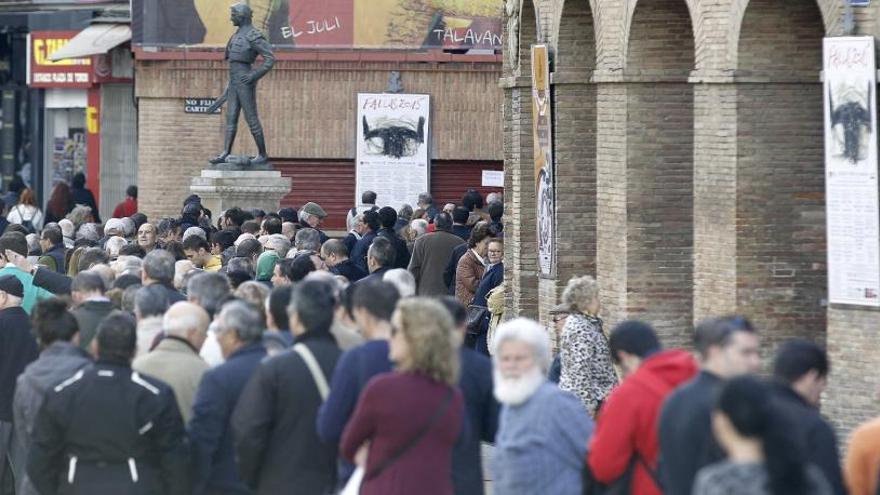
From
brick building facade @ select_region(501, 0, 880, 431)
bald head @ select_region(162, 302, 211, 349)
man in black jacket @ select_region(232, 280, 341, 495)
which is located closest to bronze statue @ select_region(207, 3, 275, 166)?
brick building facade @ select_region(501, 0, 880, 431)

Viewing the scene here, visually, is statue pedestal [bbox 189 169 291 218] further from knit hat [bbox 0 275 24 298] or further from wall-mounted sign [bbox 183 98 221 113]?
knit hat [bbox 0 275 24 298]

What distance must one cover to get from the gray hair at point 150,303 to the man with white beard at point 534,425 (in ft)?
9.76

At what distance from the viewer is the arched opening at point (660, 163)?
64.2ft

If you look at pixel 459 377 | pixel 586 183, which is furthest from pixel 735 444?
pixel 586 183

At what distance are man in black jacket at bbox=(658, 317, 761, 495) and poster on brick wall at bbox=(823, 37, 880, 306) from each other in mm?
7312

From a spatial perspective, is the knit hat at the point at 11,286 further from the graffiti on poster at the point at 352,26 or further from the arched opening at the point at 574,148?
the graffiti on poster at the point at 352,26

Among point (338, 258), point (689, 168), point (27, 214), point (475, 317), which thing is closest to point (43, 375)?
point (338, 258)

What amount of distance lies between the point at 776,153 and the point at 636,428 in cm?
896

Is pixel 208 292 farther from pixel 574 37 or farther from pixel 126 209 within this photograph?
pixel 126 209

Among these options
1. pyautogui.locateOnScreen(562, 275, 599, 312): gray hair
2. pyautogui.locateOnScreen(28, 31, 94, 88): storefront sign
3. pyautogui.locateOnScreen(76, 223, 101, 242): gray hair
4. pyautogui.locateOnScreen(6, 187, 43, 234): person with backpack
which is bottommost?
pyautogui.locateOnScreen(562, 275, 599, 312): gray hair

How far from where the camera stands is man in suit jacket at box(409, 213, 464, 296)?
21.0m

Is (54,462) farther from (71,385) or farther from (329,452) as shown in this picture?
(329,452)

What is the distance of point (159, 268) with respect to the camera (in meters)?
13.5

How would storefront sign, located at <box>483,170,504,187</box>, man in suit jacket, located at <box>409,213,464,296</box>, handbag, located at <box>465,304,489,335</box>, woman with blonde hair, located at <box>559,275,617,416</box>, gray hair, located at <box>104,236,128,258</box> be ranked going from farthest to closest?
storefront sign, located at <box>483,170,504,187</box>
man in suit jacket, located at <box>409,213,464,296</box>
handbag, located at <box>465,304,489,335</box>
gray hair, located at <box>104,236,128,258</box>
woman with blonde hair, located at <box>559,275,617,416</box>
